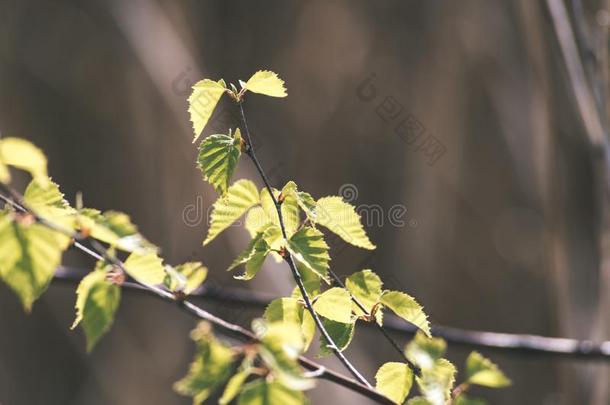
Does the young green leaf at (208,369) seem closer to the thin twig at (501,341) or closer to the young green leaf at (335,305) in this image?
the young green leaf at (335,305)

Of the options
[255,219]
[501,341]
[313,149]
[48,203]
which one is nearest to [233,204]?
[255,219]

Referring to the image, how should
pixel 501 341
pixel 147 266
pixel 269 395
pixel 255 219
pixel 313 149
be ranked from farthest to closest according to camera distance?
pixel 313 149 → pixel 501 341 → pixel 255 219 → pixel 147 266 → pixel 269 395

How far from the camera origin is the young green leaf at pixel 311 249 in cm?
45

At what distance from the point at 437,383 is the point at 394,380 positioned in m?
0.08

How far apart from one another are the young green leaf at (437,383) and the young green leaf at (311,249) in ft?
0.28

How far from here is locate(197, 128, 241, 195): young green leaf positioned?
48cm

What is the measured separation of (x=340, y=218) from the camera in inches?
20.0

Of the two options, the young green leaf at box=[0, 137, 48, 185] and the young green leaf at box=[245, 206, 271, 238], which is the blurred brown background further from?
the young green leaf at box=[0, 137, 48, 185]

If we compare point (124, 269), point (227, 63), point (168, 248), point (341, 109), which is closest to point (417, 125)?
point (341, 109)

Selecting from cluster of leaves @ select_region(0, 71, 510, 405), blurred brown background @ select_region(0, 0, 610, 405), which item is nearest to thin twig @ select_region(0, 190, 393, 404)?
cluster of leaves @ select_region(0, 71, 510, 405)

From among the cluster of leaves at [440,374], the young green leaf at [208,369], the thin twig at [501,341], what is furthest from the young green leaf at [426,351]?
the thin twig at [501,341]

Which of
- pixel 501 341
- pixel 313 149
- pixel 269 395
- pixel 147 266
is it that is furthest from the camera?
pixel 313 149

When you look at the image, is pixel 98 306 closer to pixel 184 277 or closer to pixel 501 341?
pixel 184 277

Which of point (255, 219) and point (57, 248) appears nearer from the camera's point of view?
point (57, 248)
